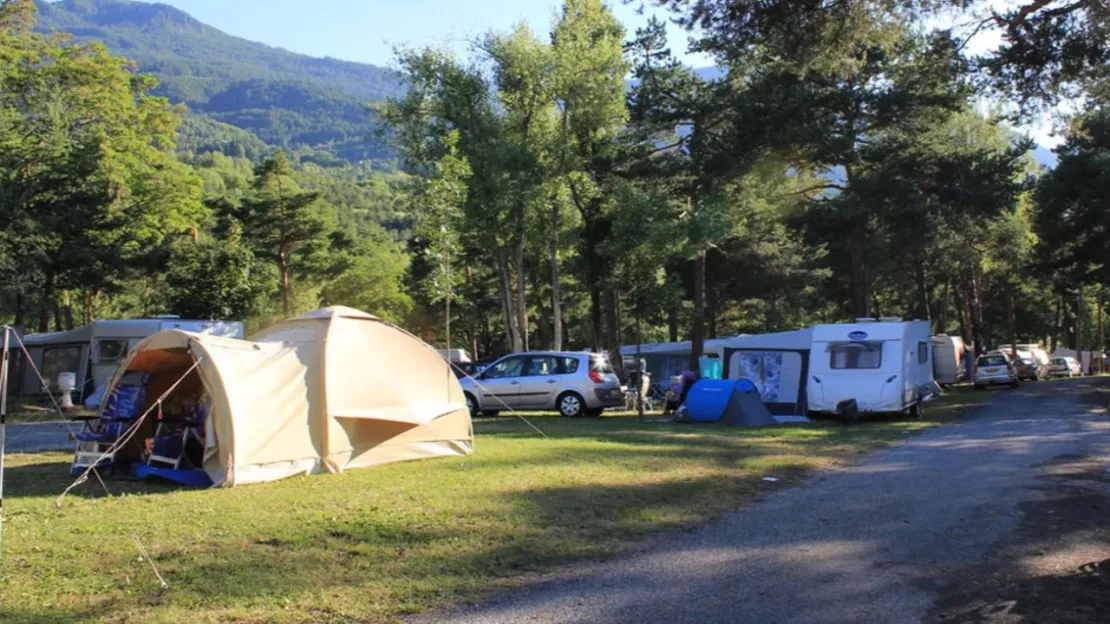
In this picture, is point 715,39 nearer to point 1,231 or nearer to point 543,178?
point 543,178

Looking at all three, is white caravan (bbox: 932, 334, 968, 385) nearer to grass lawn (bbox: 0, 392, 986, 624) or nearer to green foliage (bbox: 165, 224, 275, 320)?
grass lawn (bbox: 0, 392, 986, 624)

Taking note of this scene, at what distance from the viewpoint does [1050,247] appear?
32.6 meters

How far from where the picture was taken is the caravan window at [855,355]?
60.0 ft

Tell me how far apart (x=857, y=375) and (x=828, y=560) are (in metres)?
13.0

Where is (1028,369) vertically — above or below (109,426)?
above

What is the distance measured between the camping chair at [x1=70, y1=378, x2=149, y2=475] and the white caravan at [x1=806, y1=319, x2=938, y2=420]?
44.0 feet

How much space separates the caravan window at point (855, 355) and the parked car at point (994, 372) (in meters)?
17.7

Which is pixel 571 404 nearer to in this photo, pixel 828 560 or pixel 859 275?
pixel 828 560

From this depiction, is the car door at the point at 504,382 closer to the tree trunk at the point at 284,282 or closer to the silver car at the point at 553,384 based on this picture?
the silver car at the point at 553,384

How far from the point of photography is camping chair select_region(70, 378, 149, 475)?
391 inches

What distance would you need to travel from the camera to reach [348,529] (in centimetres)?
→ 710

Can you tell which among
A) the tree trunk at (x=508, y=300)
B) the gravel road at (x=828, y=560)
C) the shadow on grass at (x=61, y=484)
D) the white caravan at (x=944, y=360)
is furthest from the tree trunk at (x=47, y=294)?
the white caravan at (x=944, y=360)

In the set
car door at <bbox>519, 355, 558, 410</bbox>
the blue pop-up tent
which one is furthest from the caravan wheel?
car door at <bbox>519, 355, 558, 410</bbox>

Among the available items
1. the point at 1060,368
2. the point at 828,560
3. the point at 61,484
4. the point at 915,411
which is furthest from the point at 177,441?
the point at 1060,368
